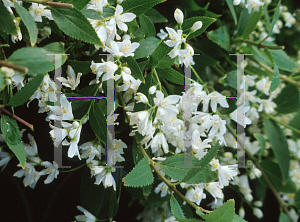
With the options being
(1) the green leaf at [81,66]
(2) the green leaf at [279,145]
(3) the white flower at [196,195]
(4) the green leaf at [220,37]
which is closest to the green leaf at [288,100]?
(2) the green leaf at [279,145]

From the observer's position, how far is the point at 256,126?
108 centimetres

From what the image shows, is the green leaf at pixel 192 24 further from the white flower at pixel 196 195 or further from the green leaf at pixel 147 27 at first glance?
the white flower at pixel 196 195

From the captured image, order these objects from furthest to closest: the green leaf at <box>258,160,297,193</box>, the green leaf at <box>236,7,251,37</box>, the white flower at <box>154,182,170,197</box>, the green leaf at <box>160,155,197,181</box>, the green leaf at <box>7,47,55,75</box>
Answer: the green leaf at <box>258,160,297,193</box>
the green leaf at <box>236,7,251,37</box>
the white flower at <box>154,182,170,197</box>
the green leaf at <box>160,155,197,181</box>
the green leaf at <box>7,47,55,75</box>

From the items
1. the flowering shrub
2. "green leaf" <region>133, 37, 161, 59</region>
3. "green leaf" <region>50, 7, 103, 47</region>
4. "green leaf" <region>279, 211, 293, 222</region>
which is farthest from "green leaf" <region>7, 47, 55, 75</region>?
"green leaf" <region>279, 211, 293, 222</region>

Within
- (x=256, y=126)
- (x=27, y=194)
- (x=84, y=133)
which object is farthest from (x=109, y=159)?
(x=256, y=126)

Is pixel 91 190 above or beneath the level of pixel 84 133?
beneath

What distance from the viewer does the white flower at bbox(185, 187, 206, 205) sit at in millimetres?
613

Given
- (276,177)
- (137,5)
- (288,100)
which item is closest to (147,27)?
(137,5)

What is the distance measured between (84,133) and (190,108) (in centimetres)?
28

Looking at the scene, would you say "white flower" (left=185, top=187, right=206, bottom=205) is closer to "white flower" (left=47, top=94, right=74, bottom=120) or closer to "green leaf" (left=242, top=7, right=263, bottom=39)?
"white flower" (left=47, top=94, right=74, bottom=120)

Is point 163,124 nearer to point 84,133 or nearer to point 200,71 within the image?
point 84,133

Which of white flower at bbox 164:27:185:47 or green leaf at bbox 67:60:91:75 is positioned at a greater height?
white flower at bbox 164:27:185:47

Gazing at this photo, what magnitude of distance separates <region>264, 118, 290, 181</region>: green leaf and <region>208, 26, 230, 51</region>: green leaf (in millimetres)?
341

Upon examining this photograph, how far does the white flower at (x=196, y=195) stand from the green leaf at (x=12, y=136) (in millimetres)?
397
